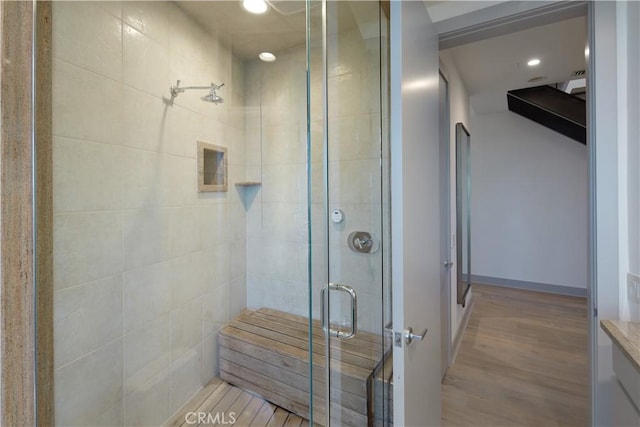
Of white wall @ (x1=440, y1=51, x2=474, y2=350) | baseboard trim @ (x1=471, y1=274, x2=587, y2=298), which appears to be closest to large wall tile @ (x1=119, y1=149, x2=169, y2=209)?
white wall @ (x1=440, y1=51, x2=474, y2=350)

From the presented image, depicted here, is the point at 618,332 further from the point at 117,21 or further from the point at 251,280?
the point at 117,21

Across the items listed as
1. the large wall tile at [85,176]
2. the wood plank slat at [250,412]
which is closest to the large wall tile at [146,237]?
the large wall tile at [85,176]

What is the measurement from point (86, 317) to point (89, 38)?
108cm

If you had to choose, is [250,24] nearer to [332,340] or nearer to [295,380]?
[332,340]

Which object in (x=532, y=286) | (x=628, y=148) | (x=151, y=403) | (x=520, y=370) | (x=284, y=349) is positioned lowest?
(x=520, y=370)

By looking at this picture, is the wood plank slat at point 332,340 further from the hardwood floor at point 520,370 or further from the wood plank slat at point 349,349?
the hardwood floor at point 520,370

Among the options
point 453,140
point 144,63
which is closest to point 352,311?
point 144,63

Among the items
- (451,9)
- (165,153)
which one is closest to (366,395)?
(165,153)

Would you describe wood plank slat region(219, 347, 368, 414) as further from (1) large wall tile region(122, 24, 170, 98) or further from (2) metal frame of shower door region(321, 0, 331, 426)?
(1) large wall tile region(122, 24, 170, 98)

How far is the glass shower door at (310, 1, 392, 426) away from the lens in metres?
0.97

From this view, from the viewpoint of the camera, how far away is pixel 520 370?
7.79ft

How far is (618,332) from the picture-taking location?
108 cm

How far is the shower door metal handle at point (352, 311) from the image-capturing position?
97cm

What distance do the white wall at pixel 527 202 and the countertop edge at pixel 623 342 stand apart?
3693 millimetres
